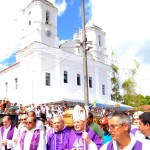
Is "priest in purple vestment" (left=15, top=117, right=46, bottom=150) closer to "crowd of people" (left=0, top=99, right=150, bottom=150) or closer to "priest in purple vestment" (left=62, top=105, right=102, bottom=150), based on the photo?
"crowd of people" (left=0, top=99, right=150, bottom=150)

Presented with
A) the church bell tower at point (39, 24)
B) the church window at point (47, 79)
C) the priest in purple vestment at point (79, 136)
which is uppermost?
the church bell tower at point (39, 24)

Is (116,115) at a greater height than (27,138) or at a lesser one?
greater

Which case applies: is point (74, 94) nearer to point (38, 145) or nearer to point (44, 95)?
point (44, 95)

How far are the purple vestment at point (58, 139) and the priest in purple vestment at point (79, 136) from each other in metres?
0.14

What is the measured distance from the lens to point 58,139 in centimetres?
589

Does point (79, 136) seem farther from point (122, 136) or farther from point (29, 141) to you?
point (122, 136)

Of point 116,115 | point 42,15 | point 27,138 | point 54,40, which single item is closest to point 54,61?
point 54,40

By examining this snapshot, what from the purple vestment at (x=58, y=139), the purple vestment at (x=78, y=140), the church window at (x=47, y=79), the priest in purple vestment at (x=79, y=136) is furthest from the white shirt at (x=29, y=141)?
the church window at (x=47, y=79)

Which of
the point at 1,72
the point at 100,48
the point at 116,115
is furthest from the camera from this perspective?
the point at 100,48

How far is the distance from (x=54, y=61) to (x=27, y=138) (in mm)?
30698

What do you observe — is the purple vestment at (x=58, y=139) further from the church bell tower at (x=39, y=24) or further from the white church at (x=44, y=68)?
the church bell tower at (x=39, y=24)

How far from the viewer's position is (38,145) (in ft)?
19.4

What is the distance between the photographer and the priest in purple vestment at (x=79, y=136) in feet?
15.5

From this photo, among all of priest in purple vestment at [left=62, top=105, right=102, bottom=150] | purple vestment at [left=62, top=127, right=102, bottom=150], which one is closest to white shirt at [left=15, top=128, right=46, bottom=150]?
priest in purple vestment at [left=62, top=105, right=102, bottom=150]
